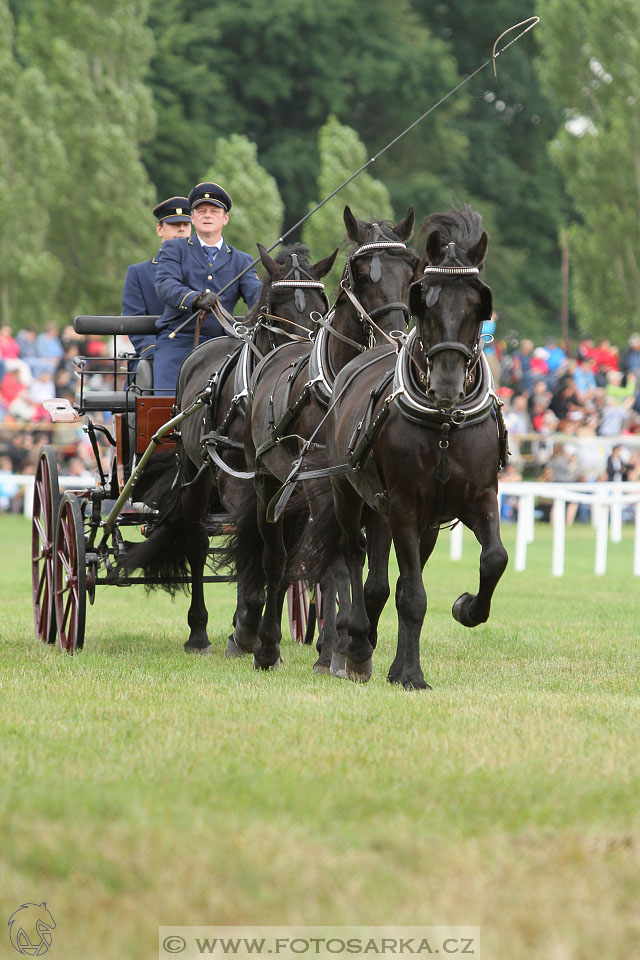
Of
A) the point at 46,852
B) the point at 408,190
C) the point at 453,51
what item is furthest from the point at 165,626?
the point at 453,51

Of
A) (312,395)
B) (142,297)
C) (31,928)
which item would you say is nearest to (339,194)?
(142,297)

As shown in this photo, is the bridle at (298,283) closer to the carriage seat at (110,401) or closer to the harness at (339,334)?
the harness at (339,334)

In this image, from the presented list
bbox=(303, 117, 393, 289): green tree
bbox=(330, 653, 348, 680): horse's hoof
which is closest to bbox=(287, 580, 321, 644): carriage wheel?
bbox=(330, 653, 348, 680): horse's hoof

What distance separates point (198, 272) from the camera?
10.1 m

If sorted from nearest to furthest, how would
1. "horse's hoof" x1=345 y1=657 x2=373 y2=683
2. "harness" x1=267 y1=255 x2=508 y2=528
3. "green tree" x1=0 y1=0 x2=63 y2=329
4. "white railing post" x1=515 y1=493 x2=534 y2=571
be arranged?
1. "harness" x1=267 y1=255 x2=508 y2=528
2. "horse's hoof" x1=345 y1=657 x2=373 y2=683
3. "white railing post" x1=515 y1=493 x2=534 y2=571
4. "green tree" x1=0 y1=0 x2=63 y2=329

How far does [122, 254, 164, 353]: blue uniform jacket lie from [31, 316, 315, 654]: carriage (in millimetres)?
230

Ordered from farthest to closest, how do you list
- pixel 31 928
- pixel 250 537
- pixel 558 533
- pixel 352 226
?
pixel 558 533 → pixel 250 537 → pixel 352 226 → pixel 31 928

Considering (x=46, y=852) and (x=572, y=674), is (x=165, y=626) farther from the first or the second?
(x=46, y=852)

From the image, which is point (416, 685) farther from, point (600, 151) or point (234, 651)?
point (600, 151)

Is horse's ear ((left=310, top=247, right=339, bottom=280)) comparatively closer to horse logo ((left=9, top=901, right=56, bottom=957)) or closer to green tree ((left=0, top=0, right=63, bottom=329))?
horse logo ((left=9, top=901, right=56, bottom=957))

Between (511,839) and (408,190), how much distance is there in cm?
4024

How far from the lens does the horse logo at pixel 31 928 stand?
3494 millimetres

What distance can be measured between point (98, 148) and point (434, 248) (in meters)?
25.2

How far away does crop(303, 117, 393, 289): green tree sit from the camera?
1297 inches
